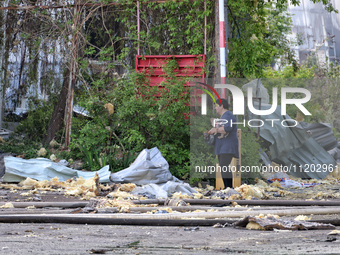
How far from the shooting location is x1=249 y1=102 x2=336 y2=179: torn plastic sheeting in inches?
467

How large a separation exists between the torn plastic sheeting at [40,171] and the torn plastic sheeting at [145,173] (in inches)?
10.8

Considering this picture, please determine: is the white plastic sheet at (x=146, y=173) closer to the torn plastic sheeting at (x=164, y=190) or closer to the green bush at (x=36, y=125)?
the torn plastic sheeting at (x=164, y=190)

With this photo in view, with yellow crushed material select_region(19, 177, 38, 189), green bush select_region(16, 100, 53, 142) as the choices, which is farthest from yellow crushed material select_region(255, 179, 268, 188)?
green bush select_region(16, 100, 53, 142)

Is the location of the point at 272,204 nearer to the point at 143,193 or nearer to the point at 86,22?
Result: the point at 143,193

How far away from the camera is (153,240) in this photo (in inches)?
158

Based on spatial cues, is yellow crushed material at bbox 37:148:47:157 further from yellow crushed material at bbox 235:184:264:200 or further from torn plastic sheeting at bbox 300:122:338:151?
torn plastic sheeting at bbox 300:122:338:151

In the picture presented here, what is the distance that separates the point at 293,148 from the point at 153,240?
8553mm

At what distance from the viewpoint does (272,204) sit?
22.6 ft

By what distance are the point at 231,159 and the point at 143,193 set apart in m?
2.30

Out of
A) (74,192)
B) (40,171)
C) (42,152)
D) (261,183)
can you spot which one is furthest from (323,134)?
(74,192)

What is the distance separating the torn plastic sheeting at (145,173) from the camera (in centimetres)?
962

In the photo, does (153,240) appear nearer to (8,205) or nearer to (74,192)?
(8,205)

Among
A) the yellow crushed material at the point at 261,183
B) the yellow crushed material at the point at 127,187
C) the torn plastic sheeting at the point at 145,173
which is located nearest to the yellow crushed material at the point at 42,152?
the torn plastic sheeting at the point at 145,173

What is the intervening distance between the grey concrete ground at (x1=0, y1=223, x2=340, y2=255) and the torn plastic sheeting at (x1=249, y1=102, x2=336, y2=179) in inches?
290
